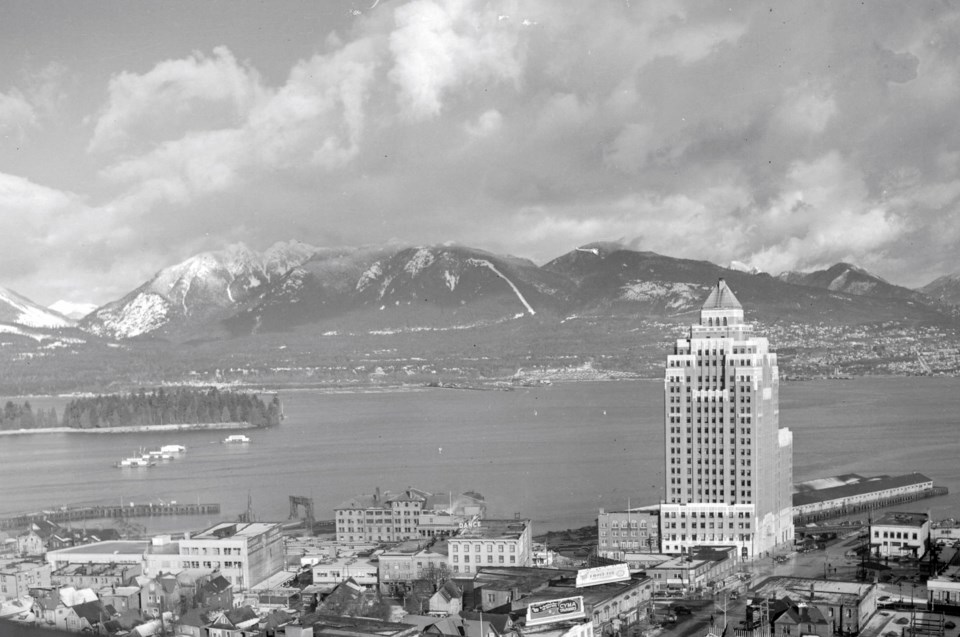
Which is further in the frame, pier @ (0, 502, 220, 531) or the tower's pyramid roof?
pier @ (0, 502, 220, 531)

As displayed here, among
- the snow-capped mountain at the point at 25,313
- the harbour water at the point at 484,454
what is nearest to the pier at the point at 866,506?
the harbour water at the point at 484,454

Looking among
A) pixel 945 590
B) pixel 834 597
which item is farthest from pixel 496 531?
pixel 945 590

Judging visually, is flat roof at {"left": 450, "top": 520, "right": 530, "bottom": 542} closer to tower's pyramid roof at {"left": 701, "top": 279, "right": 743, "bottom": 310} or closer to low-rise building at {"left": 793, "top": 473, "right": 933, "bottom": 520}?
tower's pyramid roof at {"left": 701, "top": 279, "right": 743, "bottom": 310}

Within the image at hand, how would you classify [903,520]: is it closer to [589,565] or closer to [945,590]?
[945,590]

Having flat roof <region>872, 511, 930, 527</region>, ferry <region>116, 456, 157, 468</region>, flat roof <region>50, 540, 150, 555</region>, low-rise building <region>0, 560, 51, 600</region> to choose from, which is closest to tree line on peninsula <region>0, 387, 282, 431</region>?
ferry <region>116, 456, 157, 468</region>

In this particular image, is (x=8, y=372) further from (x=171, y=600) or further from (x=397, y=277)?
(x=171, y=600)

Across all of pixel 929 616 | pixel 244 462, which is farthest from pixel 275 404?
pixel 929 616
